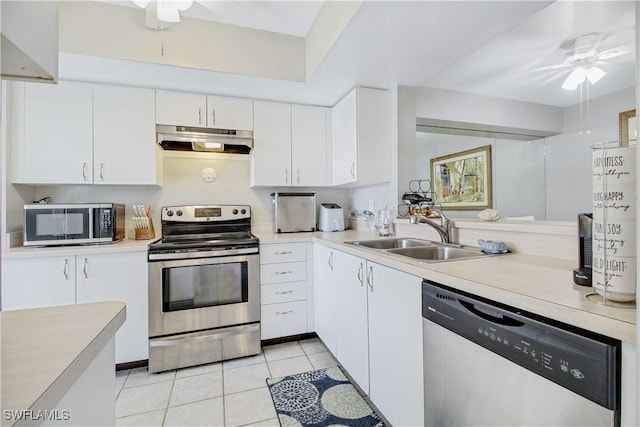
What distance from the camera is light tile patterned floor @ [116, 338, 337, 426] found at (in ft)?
5.36

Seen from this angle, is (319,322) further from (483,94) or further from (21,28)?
(483,94)

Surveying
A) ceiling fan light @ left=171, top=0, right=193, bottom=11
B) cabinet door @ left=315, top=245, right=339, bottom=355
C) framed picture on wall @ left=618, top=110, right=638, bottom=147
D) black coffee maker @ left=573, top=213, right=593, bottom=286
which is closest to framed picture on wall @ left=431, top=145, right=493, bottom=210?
framed picture on wall @ left=618, top=110, right=638, bottom=147

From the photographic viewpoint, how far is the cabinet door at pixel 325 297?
6.93 ft

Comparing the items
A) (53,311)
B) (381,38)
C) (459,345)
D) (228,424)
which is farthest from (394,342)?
(381,38)

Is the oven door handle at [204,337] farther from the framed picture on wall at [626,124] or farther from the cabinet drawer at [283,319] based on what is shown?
the framed picture on wall at [626,124]

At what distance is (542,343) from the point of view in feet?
2.51

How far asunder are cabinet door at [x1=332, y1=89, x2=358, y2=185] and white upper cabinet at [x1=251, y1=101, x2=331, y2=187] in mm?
131

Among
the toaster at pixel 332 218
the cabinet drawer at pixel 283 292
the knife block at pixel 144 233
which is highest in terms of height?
the toaster at pixel 332 218

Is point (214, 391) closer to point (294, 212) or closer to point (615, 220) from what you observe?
point (294, 212)

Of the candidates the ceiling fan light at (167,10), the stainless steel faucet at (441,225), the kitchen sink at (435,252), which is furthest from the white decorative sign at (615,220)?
the ceiling fan light at (167,10)

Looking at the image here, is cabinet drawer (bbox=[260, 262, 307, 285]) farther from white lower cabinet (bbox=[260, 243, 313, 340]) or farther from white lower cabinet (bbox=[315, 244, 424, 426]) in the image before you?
white lower cabinet (bbox=[315, 244, 424, 426])

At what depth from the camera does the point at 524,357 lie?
80 cm

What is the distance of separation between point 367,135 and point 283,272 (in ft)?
4.45

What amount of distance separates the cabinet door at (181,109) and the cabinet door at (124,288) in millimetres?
1126
